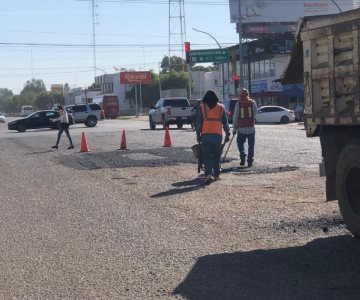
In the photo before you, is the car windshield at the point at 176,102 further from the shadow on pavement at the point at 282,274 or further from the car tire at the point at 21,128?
the shadow on pavement at the point at 282,274

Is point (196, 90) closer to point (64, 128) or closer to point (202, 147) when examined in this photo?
point (64, 128)

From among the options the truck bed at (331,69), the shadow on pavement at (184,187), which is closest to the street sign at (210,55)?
the shadow on pavement at (184,187)

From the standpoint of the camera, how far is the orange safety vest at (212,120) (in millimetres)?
12719

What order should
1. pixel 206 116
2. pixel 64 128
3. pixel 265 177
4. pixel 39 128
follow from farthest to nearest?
pixel 39 128
pixel 64 128
pixel 265 177
pixel 206 116

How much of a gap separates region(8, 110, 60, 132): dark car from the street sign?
18786mm

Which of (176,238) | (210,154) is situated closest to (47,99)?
(210,154)

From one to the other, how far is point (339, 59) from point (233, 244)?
2.41 metres

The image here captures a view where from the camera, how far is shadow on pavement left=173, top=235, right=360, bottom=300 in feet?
19.2

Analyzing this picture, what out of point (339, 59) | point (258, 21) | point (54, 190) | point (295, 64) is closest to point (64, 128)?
point (54, 190)

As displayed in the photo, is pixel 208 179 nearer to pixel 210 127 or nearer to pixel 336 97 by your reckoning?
pixel 210 127

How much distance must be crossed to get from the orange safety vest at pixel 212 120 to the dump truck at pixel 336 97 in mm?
4535

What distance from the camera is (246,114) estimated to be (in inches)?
607

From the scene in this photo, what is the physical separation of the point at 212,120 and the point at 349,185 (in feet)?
17.9

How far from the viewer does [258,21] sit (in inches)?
3095
